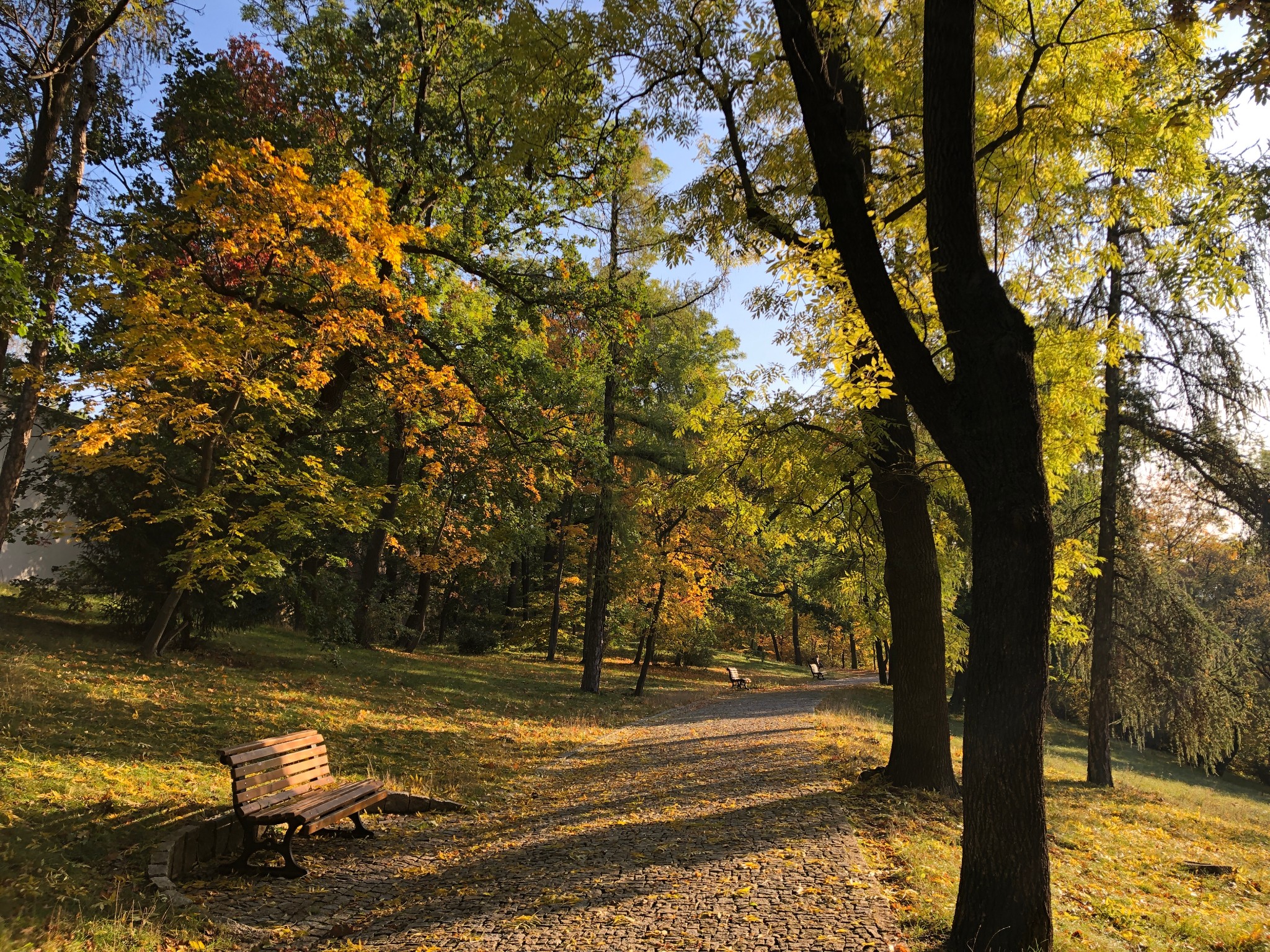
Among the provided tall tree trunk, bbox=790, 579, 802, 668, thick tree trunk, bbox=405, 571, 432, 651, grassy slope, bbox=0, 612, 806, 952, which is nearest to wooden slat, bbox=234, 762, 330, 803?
grassy slope, bbox=0, 612, 806, 952

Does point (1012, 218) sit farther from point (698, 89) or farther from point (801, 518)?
point (801, 518)

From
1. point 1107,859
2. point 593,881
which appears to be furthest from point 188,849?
point 1107,859

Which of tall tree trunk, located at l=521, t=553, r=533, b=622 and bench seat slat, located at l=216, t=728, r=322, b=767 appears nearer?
bench seat slat, located at l=216, t=728, r=322, b=767

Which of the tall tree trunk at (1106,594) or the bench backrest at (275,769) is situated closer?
the bench backrest at (275,769)

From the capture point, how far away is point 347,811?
210 inches

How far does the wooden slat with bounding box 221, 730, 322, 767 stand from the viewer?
4.90 metres

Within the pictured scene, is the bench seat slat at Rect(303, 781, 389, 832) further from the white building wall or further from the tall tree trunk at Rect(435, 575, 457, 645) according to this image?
the tall tree trunk at Rect(435, 575, 457, 645)

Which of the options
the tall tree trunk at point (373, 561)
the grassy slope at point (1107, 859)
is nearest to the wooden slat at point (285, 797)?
the grassy slope at point (1107, 859)

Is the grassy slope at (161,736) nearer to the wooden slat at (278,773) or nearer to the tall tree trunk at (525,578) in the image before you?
the wooden slat at (278,773)

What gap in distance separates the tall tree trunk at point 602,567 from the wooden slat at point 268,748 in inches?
431

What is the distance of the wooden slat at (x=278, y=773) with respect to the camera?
4914 mm

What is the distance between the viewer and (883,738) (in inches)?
487

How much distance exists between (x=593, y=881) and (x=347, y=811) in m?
2.01

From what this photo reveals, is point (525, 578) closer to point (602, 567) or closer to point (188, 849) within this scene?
point (602, 567)
